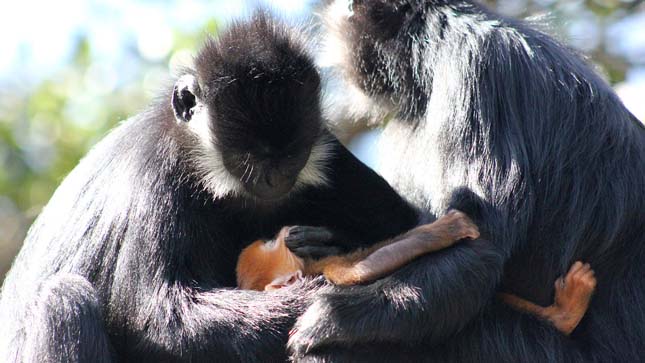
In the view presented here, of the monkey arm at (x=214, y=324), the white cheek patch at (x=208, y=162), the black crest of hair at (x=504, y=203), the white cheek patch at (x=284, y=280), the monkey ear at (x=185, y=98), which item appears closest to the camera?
the black crest of hair at (x=504, y=203)

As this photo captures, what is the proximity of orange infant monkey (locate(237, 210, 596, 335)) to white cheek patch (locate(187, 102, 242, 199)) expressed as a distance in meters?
0.33

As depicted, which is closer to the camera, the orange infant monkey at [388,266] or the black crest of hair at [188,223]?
the orange infant monkey at [388,266]

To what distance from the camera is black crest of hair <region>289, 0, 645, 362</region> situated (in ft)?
15.3

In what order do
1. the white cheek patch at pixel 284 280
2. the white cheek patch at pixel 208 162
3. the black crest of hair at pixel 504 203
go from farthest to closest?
the white cheek patch at pixel 208 162 < the white cheek patch at pixel 284 280 < the black crest of hair at pixel 504 203

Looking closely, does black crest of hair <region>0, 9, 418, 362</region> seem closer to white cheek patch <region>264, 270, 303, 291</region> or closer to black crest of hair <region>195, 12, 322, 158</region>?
black crest of hair <region>195, 12, 322, 158</region>

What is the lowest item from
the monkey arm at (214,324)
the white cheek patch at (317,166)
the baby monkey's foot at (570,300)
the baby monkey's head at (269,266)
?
the baby monkey's foot at (570,300)

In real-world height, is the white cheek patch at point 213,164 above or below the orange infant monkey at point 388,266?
above

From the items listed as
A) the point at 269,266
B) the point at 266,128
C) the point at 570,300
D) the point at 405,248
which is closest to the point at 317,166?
the point at 266,128

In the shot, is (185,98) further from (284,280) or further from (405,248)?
(405,248)

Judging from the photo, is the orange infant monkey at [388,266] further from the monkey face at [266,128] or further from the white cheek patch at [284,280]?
the monkey face at [266,128]

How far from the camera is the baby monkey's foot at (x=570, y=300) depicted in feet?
16.0

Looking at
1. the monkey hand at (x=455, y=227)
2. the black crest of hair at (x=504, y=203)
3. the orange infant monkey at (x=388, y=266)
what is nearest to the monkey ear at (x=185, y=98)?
the orange infant monkey at (x=388, y=266)

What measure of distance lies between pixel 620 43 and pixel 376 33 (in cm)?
380

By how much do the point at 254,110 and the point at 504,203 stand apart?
1.28 meters
